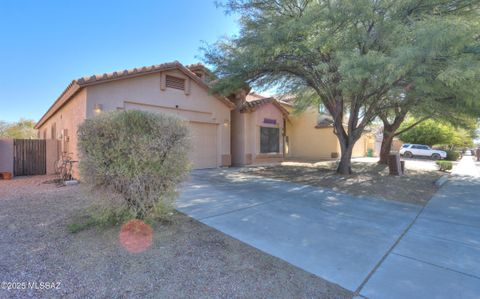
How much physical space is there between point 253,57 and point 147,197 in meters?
7.05

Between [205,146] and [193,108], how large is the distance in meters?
2.13

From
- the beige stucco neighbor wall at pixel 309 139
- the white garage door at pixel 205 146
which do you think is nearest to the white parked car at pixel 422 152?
the beige stucco neighbor wall at pixel 309 139

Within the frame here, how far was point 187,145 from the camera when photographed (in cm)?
441

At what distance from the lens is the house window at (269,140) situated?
1533cm

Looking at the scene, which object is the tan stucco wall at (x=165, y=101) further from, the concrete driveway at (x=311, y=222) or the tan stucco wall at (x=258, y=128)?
the concrete driveway at (x=311, y=222)

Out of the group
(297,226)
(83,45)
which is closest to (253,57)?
(297,226)

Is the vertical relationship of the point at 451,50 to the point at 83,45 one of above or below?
below

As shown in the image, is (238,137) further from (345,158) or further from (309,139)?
(309,139)

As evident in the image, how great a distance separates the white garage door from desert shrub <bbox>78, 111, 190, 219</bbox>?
7.97 meters

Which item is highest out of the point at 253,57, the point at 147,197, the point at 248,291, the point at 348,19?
the point at 348,19

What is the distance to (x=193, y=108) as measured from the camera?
11.9 m

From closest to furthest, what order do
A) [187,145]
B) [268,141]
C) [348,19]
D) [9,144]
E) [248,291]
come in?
[248,291] < [187,145] < [348,19] < [9,144] < [268,141]

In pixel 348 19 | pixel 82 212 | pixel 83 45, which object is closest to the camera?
pixel 82 212

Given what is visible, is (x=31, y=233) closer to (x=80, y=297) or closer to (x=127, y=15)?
(x=80, y=297)
